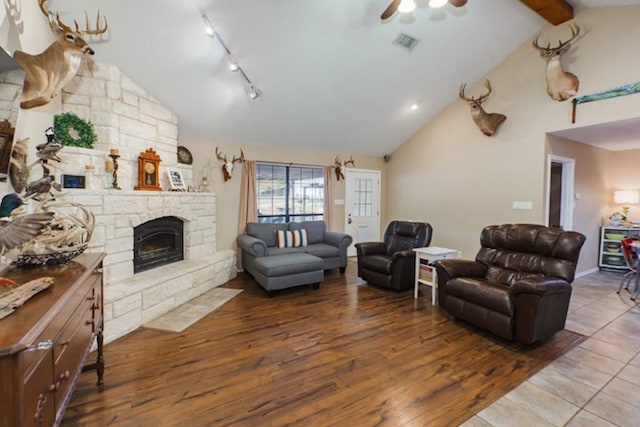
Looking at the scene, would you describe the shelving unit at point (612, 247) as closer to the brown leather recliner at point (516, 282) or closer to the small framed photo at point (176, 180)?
the brown leather recliner at point (516, 282)

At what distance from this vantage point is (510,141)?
15.3ft

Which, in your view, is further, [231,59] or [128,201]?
[231,59]

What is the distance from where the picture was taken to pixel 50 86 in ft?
8.05

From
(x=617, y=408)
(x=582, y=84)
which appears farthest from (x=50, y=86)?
(x=582, y=84)

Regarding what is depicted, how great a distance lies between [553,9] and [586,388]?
442cm

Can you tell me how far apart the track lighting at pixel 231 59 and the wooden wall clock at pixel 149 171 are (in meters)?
1.51

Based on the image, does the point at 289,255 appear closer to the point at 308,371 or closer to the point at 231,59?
the point at 308,371

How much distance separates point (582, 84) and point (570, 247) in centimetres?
256

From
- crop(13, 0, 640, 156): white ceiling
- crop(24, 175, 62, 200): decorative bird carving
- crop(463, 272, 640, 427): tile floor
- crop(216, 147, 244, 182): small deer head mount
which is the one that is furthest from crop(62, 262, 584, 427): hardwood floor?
crop(13, 0, 640, 156): white ceiling

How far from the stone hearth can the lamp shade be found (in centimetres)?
736

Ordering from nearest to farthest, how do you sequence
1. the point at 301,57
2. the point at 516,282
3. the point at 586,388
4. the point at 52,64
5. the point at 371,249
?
the point at 586,388 < the point at 52,64 < the point at 516,282 < the point at 301,57 < the point at 371,249

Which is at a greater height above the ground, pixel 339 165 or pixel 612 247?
pixel 339 165

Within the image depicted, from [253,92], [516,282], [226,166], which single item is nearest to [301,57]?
[253,92]

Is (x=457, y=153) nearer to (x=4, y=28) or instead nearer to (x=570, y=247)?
(x=570, y=247)
